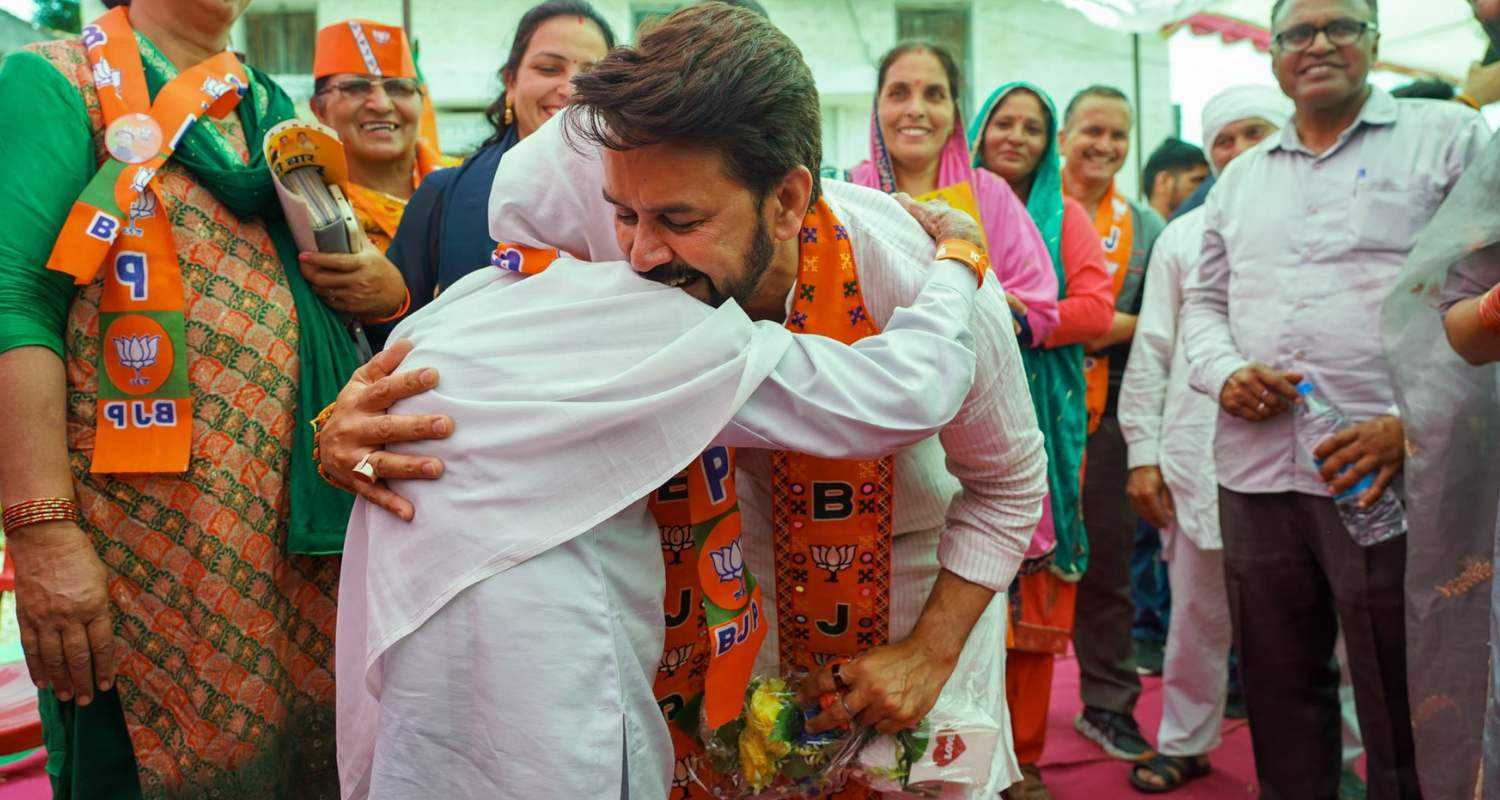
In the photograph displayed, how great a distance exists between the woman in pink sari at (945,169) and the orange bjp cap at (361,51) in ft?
5.08

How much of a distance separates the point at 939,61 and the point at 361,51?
1.85 metres

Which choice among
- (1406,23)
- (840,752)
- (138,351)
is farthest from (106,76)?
(1406,23)

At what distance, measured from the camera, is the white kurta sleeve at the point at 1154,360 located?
4004mm

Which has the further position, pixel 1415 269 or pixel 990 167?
pixel 990 167

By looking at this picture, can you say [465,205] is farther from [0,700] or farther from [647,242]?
[0,700]

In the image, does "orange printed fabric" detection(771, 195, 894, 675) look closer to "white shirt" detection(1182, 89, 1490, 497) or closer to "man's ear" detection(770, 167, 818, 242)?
"man's ear" detection(770, 167, 818, 242)

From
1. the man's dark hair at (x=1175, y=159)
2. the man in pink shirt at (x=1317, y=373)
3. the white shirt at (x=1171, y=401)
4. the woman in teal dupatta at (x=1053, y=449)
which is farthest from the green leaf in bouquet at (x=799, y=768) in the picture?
the man's dark hair at (x=1175, y=159)

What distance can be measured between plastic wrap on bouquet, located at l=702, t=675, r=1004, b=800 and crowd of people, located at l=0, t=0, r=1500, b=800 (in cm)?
3

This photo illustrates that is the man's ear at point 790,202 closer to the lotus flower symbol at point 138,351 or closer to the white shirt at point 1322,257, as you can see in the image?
the lotus flower symbol at point 138,351

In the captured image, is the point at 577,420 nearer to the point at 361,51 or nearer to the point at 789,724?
the point at 789,724

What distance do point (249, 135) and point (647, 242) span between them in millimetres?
1161

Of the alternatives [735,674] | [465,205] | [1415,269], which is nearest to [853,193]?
[735,674]

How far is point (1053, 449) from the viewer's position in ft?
11.6

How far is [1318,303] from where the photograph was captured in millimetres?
2775
